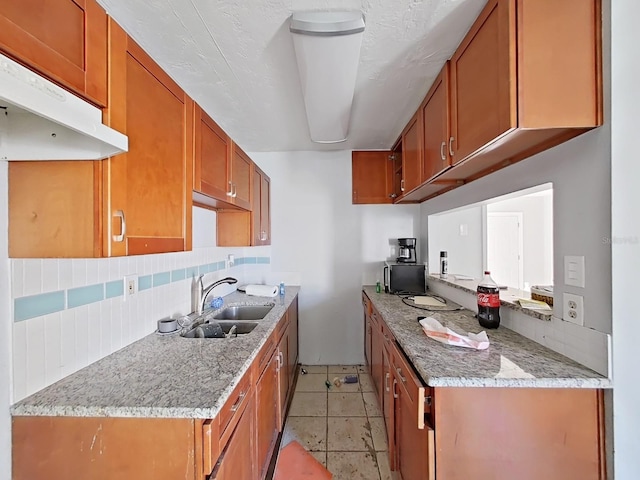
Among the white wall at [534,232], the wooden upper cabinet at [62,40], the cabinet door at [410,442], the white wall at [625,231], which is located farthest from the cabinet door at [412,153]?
the white wall at [534,232]

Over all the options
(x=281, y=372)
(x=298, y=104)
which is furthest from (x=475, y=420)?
(x=298, y=104)

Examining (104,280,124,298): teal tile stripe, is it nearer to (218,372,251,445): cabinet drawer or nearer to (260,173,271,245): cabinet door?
(218,372,251,445): cabinet drawer

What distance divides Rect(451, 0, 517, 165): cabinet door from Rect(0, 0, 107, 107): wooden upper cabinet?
1.32 m

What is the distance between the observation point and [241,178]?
82.7 inches

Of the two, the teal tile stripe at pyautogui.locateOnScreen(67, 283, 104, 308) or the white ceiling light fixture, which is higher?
the white ceiling light fixture

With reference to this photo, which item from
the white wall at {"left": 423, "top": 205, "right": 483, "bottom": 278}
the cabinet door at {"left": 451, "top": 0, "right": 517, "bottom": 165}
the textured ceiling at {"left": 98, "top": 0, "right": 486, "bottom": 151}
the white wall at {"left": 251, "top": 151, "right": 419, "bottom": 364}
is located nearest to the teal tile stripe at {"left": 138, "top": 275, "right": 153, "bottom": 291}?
the textured ceiling at {"left": 98, "top": 0, "right": 486, "bottom": 151}

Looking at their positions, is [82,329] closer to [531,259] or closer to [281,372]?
[281,372]

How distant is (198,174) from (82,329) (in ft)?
2.63

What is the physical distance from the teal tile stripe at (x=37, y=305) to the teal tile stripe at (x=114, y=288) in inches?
7.7

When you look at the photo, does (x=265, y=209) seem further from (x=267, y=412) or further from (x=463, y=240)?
(x=463, y=240)

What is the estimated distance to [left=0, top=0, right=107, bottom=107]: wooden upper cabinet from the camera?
2.01 feet

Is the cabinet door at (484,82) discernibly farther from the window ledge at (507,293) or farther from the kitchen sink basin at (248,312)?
the kitchen sink basin at (248,312)

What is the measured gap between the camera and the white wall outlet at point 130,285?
1362 mm

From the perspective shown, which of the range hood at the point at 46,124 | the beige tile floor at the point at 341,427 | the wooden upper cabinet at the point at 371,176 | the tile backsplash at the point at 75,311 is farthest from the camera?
the wooden upper cabinet at the point at 371,176
